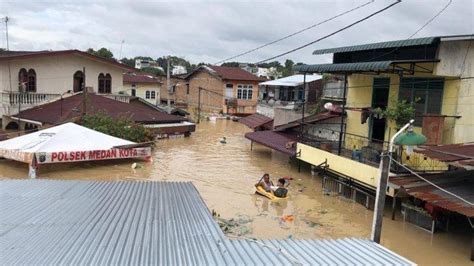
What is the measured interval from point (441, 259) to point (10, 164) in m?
18.5

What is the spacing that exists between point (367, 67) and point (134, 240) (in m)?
11.8

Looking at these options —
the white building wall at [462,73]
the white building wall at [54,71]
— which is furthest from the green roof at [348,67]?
the white building wall at [54,71]

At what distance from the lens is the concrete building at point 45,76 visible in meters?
28.4

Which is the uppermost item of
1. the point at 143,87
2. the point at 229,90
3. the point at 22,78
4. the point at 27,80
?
the point at 229,90

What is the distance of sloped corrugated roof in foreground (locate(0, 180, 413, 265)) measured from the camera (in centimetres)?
532

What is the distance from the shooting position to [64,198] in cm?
853

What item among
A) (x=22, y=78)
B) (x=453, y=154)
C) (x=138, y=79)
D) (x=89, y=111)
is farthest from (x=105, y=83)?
(x=453, y=154)

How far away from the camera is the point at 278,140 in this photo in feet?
77.4

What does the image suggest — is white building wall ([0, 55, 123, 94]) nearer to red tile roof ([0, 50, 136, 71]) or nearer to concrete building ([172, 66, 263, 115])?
red tile roof ([0, 50, 136, 71])

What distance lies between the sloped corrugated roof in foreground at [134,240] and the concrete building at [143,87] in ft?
145

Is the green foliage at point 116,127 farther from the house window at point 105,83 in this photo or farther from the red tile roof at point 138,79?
the red tile roof at point 138,79

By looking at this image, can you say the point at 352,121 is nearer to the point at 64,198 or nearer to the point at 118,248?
the point at 64,198

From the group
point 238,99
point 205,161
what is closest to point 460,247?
point 205,161

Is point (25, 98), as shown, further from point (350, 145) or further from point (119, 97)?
point (350, 145)
